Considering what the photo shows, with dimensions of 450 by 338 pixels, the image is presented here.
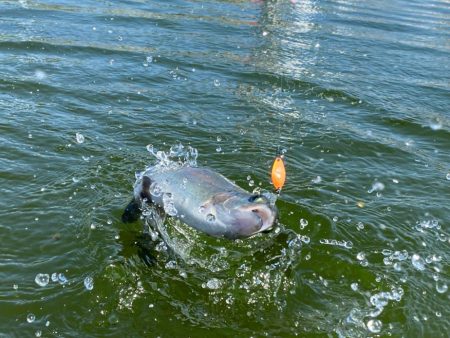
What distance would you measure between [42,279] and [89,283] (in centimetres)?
48

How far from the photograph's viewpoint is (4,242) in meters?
5.43

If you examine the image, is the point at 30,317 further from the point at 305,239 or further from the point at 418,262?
the point at 418,262

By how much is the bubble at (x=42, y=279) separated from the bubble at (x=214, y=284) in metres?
1.60

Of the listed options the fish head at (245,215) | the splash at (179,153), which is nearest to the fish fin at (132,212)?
the fish head at (245,215)

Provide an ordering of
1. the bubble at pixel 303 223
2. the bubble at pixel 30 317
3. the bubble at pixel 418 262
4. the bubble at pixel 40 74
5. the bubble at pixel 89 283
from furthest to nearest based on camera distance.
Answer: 1. the bubble at pixel 40 74
2. the bubble at pixel 303 223
3. the bubble at pixel 418 262
4. the bubble at pixel 89 283
5. the bubble at pixel 30 317

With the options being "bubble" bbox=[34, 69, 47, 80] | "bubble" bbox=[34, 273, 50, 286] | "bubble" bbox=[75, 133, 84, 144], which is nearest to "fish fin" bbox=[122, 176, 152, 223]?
"bubble" bbox=[34, 273, 50, 286]

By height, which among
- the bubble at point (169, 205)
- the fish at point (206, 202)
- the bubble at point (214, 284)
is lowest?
the bubble at point (214, 284)

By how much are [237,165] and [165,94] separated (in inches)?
127

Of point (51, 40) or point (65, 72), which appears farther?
point (51, 40)

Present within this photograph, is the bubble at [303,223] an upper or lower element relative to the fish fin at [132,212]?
lower

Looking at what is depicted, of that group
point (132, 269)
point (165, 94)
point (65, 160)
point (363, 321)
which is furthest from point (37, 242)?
point (165, 94)

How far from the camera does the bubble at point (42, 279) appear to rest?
16.1ft

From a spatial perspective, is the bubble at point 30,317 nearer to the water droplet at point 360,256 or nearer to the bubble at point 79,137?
the water droplet at point 360,256

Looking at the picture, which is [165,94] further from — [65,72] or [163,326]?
[163,326]
